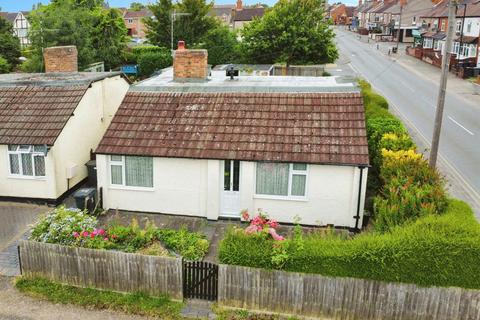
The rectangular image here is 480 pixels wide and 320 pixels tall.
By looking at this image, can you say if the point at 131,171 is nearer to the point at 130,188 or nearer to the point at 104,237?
the point at 130,188

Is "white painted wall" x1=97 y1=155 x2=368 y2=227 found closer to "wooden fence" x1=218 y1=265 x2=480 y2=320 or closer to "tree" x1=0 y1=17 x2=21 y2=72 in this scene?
"wooden fence" x1=218 y1=265 x2=480 y2=320

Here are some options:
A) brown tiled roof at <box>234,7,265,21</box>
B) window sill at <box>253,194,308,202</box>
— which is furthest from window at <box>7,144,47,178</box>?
brown tiled roof at <box>234,7,265,21</box>

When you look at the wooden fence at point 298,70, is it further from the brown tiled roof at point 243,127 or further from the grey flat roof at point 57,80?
the brown tiled roof at point 243,127

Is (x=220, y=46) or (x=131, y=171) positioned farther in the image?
(x=220, y=46)

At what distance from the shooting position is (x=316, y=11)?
41.4 m

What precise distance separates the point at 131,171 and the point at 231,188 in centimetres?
364

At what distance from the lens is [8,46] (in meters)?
48.7

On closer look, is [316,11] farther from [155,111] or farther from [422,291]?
[422,291]

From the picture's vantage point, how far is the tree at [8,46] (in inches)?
1905

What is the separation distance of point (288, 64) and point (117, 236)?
3305cm

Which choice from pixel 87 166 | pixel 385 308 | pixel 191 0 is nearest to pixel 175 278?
pixel 385 308

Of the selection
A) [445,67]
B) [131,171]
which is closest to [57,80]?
[131,171]

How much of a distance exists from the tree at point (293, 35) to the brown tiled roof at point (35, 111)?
26.2 meters

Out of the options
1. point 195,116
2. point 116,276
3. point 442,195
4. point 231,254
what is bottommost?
point 116,276
